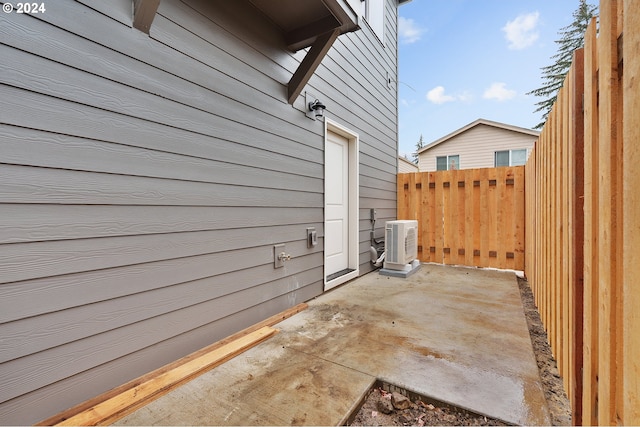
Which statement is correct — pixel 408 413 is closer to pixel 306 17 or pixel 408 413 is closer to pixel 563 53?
pixel 306 17

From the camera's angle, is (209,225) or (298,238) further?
(298,238)

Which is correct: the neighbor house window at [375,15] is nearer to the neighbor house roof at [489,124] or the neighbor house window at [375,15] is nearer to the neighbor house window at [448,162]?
the neighbor house roof at [489,124]

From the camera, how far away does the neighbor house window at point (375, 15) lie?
174 inches

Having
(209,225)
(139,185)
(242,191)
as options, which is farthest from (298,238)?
(139,185)

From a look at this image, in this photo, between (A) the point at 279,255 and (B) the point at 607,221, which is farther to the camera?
(A) the point at 279,255

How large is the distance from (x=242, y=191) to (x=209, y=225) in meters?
0.41

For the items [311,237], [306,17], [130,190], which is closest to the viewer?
[130,190]

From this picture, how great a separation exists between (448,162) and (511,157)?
7.00 feet

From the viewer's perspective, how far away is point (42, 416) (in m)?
1.25

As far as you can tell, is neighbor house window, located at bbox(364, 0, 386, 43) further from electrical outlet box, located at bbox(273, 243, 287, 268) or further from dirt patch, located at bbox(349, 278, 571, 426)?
dirt patch, located at bbox(349, 278, 571, 426)

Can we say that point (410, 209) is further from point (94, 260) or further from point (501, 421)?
point (94, 260)

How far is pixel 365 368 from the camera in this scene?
174 cm

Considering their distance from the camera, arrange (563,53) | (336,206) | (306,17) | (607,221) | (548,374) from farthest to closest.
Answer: (563,53) → (336,206) → (306,17) → (548,374) → (607,221)

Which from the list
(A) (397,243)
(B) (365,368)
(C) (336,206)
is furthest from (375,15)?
(B) (365,368)
